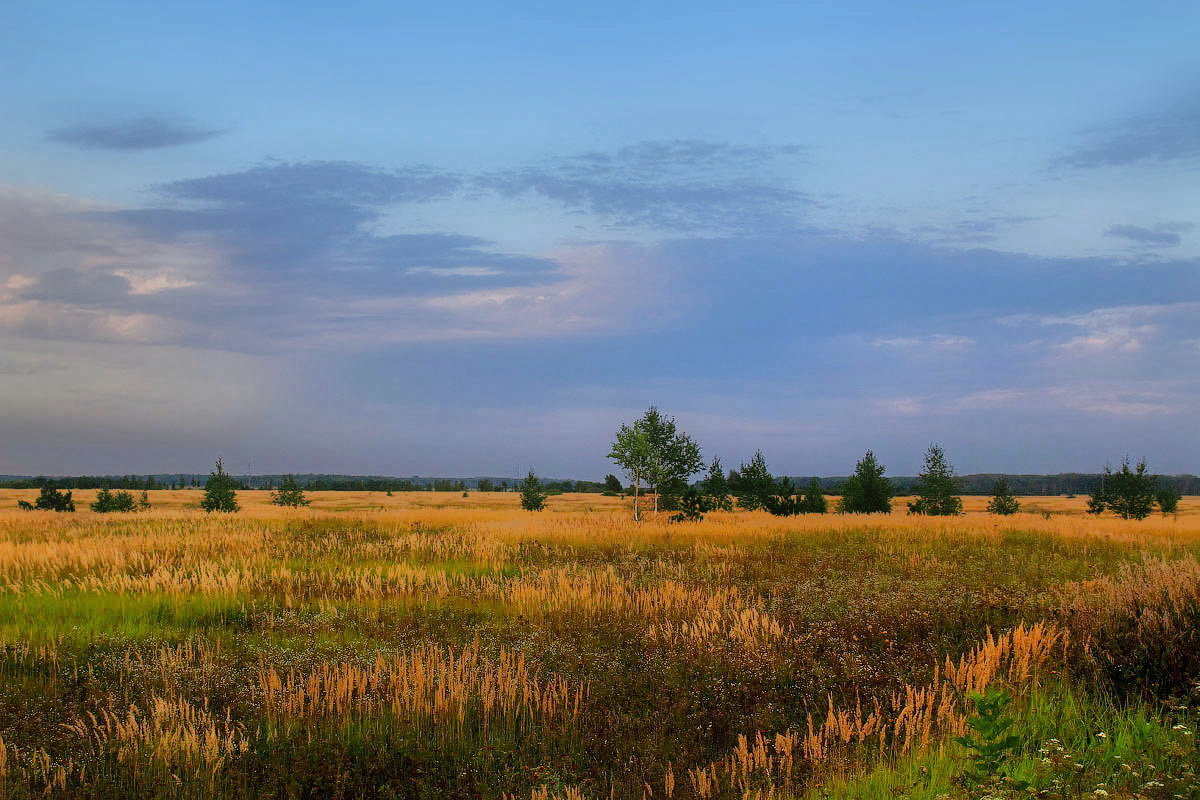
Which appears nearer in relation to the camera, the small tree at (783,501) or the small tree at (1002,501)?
the small tree at (783,501)

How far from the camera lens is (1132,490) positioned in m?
55.8

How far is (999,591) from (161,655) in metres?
12.4

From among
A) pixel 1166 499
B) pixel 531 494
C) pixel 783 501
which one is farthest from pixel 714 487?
pixel 1166 499

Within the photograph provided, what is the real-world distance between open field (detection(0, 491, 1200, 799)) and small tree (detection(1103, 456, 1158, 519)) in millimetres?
51026

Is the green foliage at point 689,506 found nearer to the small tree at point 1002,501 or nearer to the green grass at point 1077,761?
the green grass at point 1077,761

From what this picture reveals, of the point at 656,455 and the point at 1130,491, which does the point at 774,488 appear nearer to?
the point at 656,455

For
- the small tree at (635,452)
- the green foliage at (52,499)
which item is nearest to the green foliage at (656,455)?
the small tree at (635,452)

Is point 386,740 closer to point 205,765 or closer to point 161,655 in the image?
point 205,765

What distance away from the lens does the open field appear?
5191mm

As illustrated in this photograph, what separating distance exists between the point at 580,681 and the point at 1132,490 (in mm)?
65223

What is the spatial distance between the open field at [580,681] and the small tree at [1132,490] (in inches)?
2009

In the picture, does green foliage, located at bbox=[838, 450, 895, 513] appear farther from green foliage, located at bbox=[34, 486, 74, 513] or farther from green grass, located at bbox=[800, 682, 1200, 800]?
green foliage, located at bbox=[34, 486, 74, 513]

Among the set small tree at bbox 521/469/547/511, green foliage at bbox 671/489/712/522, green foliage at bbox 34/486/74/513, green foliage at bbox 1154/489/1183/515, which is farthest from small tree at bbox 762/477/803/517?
green foliage at bbox 34/486/74/513

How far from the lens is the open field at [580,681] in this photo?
5.19 metres
